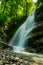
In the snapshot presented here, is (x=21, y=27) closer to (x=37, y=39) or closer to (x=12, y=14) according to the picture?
(x=12, y=14)

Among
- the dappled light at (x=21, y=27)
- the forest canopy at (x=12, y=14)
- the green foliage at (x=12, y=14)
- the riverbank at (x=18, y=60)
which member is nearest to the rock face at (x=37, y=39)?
the dappled light at (x=21, y=27)

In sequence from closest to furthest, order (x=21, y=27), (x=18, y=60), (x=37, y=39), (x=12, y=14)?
(x=18, y=60) < (x=37, y=39) < (x=21, y=27) < (x=12, y=14)

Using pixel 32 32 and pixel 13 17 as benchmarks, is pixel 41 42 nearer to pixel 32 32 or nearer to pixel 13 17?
pixel 32 32

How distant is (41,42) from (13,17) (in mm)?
11990

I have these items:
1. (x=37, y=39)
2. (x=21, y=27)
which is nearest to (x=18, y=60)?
(x=37, y=39)

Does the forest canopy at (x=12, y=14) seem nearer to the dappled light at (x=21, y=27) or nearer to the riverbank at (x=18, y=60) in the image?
the dappled light at (x=21, y=27)

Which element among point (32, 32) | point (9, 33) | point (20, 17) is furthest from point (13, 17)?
point (32, 32)

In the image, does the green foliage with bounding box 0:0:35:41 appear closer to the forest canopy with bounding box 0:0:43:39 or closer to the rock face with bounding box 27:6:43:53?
the forest canopy with bounding box 0:0:43:39

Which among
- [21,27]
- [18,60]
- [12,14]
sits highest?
[12,14]

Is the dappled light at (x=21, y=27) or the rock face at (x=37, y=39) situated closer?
the rock face at (x=37, y=39)

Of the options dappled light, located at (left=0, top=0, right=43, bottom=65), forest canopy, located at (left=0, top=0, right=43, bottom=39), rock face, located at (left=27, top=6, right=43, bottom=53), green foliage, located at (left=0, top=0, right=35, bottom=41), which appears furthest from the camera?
green foliage, located at (left=0, top=0, right=35, bottom=41)

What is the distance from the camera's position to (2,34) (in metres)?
24.6

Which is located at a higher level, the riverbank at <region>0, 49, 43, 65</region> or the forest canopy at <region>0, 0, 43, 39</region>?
the forest canopy at <region>0, 0, 43, 39</region>

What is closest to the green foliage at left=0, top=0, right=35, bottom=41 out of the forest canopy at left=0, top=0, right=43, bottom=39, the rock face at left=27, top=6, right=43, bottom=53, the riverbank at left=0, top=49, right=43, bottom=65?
the forest canopy at left=0, top=0, right=43, bottom=39
